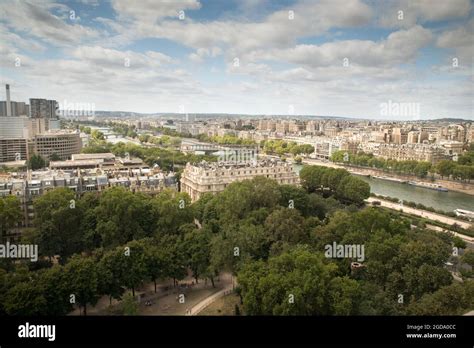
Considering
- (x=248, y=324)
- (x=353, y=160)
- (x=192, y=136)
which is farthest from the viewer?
(x=192, y=136)

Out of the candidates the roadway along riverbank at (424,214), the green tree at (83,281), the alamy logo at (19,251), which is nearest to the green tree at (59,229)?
the alamy logo at (19,251)

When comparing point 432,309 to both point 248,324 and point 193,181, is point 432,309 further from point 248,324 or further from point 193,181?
point 193,181

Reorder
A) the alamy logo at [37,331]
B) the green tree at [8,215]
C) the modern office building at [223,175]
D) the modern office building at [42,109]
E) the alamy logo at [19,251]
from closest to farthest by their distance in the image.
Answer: the alamy logo at [37,331], the alamy logo at [19,251], the green tree at [8,215], the modern office building at [223,175], the modern office building at [42,109]

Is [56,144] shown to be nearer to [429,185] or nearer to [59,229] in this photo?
[59,229]

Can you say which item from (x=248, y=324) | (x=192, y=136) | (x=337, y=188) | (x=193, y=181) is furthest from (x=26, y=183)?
(x=192, y=136)

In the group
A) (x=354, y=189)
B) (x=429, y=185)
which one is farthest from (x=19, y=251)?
(x=429, y=185)

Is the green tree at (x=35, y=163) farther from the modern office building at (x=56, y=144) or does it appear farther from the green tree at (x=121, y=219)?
the green tree at (x=121, y=219)

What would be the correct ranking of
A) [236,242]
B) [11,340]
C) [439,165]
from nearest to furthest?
1. [11,340]
2. [236,242]
3. [439,165]

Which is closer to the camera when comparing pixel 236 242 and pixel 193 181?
pixel 236 242
